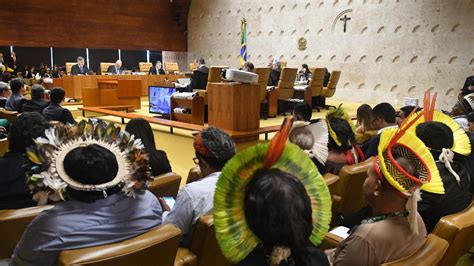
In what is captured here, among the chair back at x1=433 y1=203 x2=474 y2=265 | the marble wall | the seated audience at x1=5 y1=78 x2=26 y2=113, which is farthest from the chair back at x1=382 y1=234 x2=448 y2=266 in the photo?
the marble wall

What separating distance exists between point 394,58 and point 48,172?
10.8 meters

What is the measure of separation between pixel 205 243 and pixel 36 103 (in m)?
3.94

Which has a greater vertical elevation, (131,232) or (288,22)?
(288,22)

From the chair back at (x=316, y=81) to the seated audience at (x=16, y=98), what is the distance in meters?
5.73

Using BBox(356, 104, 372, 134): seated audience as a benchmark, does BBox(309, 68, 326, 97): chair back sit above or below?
above

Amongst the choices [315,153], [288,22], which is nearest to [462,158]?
[315,153]

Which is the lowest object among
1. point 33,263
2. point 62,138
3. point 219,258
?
point 219,258

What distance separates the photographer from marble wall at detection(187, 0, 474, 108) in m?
10.1

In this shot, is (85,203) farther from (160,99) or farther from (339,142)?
(160,99)

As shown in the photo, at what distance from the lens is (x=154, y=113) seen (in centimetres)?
847

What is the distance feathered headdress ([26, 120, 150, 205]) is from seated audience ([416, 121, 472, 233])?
4.54 feet

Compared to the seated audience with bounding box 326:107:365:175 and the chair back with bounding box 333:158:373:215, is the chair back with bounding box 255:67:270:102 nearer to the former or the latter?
the seated audience with bounding box 326:107:365:175

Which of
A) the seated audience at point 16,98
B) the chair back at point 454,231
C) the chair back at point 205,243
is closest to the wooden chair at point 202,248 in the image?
the chair back at point 205,243

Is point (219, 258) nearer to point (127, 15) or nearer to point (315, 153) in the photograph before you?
point (315, 153)
